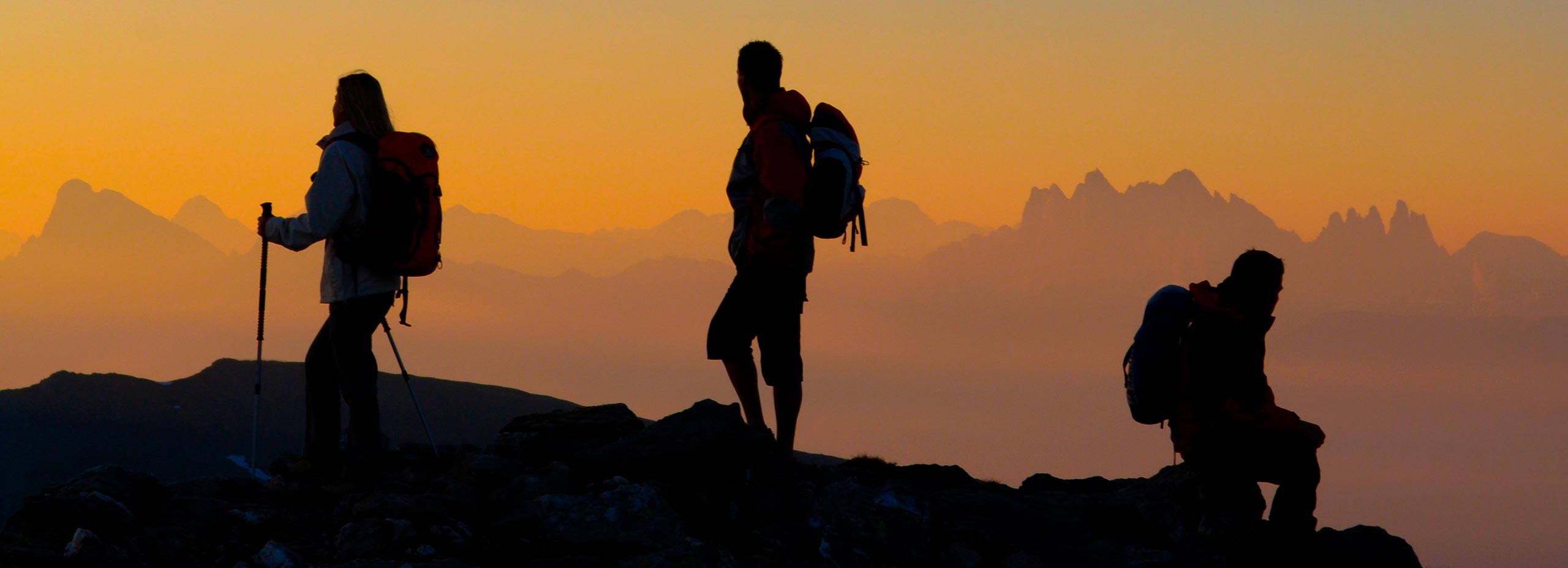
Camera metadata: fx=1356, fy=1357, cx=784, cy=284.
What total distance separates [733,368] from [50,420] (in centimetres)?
18318

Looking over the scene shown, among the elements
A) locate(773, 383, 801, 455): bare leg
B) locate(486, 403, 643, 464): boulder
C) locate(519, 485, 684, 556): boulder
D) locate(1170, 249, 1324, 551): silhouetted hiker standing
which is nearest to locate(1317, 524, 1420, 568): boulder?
locate(1170, 249, 1324, 551): silhouetted hiker standing

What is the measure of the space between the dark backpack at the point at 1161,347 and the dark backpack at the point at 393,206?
4.76m

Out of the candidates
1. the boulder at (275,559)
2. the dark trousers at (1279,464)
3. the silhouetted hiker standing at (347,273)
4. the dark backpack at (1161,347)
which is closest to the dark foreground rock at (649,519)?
the boulder at (275,559)

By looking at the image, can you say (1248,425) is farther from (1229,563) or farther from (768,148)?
(768,148)

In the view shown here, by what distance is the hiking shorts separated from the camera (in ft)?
32.7

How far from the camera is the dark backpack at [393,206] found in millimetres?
9023

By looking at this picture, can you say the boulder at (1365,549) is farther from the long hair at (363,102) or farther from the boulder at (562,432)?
the long hair at (363,102)

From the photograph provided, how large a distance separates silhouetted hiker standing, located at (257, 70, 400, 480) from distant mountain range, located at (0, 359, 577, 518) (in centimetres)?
14059

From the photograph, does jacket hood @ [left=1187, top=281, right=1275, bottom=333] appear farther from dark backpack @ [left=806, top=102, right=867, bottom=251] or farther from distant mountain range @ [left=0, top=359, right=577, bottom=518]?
distant mountain range @ [left=0, top=359, right=577, bottom=518]

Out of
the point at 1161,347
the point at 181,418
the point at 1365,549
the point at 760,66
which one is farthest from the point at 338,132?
the point at 181,418

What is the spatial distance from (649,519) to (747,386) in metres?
1.46

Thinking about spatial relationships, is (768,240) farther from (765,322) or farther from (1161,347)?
(1161,347)

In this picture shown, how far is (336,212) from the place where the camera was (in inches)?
350

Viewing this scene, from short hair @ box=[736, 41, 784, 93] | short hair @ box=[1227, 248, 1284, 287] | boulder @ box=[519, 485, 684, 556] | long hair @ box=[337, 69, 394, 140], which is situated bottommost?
boulder @ box=[519, 485, 684, 556]
